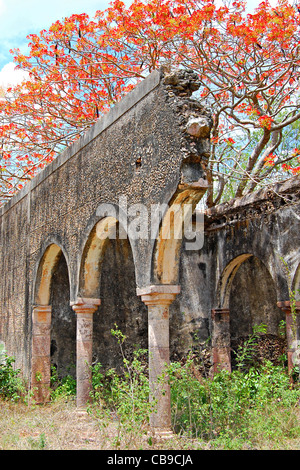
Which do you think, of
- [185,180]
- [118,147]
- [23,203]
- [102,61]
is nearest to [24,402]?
[23,203]

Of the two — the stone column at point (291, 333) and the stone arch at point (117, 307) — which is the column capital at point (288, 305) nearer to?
the stone column at point (291, 333)

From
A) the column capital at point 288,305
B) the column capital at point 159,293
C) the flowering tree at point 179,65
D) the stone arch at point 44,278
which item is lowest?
the column capital at point 288,305

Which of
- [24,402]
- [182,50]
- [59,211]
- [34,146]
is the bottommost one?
[24,402]

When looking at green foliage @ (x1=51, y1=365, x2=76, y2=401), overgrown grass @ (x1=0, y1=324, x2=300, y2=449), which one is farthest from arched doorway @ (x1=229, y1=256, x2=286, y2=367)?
green foliage @ (x1=51, y1=365, x2=76, y2=401)

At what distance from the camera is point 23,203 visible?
10.5 m

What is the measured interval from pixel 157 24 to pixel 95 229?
4266 mm

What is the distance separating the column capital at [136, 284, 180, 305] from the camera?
5.51 m

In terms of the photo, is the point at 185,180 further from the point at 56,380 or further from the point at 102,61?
the point at 102,61

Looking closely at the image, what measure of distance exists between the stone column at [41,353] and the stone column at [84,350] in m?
1.66

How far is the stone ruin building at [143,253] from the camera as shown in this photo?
18.0 feet

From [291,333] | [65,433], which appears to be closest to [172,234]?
[65,433]

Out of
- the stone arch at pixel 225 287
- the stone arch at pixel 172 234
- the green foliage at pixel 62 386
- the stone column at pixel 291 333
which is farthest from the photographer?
the stone arch at pixel 225 287

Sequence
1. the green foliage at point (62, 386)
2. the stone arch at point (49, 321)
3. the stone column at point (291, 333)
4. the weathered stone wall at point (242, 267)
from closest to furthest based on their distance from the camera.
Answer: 1. the stone column at point (291, 333)
2. the weathered stone wall at point (242, 267)
3. the green foliage at point (62, 386)
4. the stone arch at point (49, 321)

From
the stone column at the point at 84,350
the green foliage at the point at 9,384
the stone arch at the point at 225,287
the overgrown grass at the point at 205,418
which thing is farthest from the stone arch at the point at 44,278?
the overgrown grass at the point at 205,418
